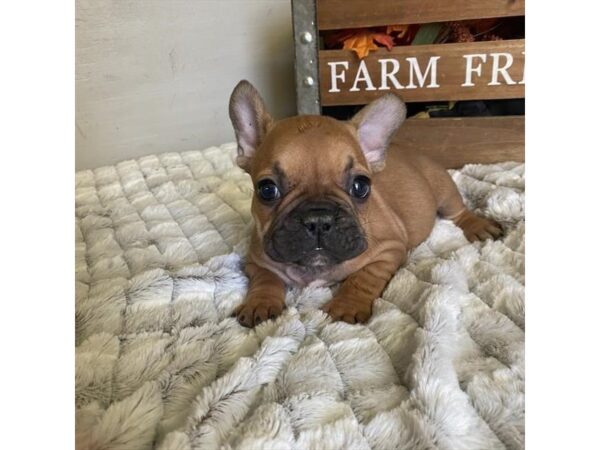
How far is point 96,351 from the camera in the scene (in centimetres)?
143

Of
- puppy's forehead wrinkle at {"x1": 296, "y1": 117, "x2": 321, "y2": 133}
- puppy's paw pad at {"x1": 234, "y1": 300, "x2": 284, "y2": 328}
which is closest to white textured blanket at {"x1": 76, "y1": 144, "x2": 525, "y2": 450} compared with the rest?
puppy's paw pad at {"x1": 234, "y1": 300, "x2": 284, "y2": 328}

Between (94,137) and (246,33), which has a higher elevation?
(246,33)

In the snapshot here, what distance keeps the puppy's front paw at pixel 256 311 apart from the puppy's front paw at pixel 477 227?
0.89 m

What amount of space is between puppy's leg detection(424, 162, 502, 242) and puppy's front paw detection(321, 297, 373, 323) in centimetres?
78

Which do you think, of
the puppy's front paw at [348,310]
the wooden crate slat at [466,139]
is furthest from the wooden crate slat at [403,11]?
the puppy's front paw at [348,310]

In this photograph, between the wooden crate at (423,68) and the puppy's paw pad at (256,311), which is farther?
the wooden crate at (423,68)

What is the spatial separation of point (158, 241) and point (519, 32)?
78.5 inches

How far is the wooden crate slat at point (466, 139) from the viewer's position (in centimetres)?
277

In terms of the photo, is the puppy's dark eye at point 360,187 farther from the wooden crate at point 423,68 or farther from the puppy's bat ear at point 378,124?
the wooden crate at point 423,68

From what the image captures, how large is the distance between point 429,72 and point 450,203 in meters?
0.70

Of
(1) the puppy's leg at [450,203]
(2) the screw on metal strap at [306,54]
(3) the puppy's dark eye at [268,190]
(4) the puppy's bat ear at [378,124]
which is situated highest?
(2) the screw on metal strap at [306,54]
